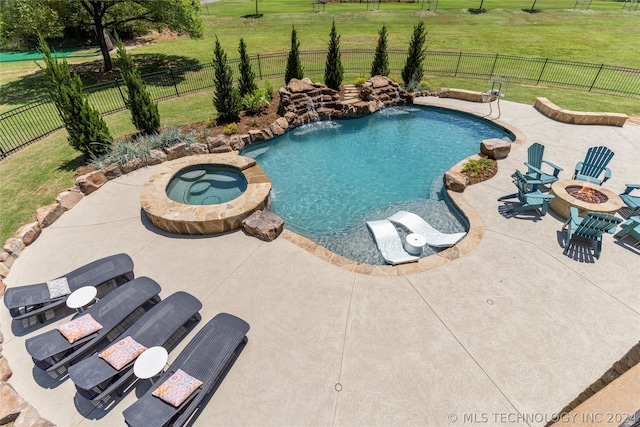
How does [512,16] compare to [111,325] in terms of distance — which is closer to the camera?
[111,325]

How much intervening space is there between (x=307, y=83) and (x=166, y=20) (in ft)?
44.6

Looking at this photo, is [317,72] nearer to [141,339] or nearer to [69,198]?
[69,198]

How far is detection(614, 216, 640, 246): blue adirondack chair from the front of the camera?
25.7 feet

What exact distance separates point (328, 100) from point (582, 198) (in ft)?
42.1

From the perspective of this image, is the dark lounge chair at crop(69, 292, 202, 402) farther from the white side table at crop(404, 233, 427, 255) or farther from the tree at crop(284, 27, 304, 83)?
the tree at crop(284, 27, 304, 83)

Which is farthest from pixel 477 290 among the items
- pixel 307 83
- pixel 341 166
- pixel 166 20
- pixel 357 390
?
pixel 166 20

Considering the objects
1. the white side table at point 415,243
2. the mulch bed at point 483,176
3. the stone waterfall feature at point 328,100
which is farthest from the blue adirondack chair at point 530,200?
the stone waterfall feature at point 328,100

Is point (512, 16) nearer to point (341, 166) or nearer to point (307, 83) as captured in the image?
point (307, 83)

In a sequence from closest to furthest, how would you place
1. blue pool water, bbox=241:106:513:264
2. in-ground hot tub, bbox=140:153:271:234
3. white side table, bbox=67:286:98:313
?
white side table, bbox=67:286:98:313 < in-ground hot tub, bbox=140:153:271:234 < blue pool water, bbox=241:106:513:264

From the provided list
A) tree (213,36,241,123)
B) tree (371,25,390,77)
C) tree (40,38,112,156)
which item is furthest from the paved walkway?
tree (371,25,390,77)

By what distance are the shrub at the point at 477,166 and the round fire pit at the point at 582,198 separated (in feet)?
7.37

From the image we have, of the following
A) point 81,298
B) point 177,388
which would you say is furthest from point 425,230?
point 81,298

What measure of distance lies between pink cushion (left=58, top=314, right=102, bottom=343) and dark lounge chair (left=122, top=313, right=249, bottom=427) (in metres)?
1.75

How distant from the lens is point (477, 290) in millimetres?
6797
